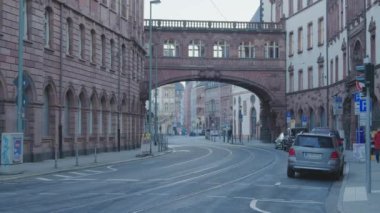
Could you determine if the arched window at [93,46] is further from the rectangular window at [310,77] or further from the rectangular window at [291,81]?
the rectangular window at [291,81]

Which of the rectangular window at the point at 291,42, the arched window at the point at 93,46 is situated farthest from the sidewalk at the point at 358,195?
the rectangular window at the point at 291,42

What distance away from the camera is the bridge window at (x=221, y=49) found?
65.9 meters

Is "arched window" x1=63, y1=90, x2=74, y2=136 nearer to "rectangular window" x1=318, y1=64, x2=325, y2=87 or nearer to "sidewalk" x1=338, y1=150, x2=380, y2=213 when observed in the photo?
"sidewalk" x1=338, y1=150, x2=380, y2=213

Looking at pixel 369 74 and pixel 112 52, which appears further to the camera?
pixel 112 52

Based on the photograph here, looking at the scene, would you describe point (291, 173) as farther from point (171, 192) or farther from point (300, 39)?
point (300, 39)

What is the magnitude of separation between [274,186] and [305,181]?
273 cm

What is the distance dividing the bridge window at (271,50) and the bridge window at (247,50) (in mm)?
1477

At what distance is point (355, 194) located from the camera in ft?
56.9

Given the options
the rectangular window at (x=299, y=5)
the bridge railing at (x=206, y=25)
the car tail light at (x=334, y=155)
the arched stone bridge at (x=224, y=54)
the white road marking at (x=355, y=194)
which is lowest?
the white road marking at (x=355, y=194)

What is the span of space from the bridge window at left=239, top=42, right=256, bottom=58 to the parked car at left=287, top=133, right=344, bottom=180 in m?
43.4

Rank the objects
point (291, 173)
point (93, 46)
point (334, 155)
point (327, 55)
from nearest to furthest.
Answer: point (334, 155) → point (291, 173) → point (93, 46) → point (327, 55)

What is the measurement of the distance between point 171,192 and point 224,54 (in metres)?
49.3

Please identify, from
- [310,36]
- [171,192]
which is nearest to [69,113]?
[171,192]

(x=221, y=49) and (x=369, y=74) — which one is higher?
(x=221, y=49)
